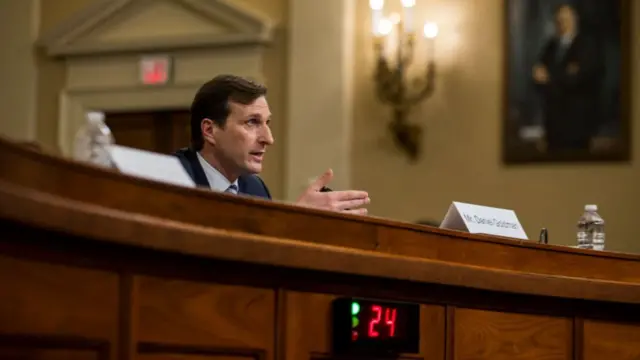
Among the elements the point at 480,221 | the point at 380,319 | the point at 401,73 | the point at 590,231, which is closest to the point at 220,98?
the point at 480,221

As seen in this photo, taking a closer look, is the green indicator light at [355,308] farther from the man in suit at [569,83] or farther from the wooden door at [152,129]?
the wooden door at [152,129]

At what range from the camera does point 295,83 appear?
19.0ft

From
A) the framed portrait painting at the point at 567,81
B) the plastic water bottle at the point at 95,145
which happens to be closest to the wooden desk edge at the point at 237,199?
the plastic water bottle at the point at 95,145

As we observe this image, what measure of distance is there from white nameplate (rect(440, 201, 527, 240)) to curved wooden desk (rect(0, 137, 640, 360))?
11 cm

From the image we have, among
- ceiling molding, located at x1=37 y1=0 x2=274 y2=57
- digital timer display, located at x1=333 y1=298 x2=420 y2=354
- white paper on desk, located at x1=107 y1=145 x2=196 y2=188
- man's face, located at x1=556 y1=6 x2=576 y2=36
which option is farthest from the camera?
ceiling molding, located at x1=37 y1=0 x2=274 y2=57

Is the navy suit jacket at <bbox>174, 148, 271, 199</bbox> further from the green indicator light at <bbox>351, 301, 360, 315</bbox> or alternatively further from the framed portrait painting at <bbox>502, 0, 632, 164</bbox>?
the framed portrait painting at <bbox>502, 0, 632, 164</bbox>

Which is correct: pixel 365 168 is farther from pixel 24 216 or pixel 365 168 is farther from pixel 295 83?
pixel 24 216

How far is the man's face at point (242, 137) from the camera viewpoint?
2.98 metres

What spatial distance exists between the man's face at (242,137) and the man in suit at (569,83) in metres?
2.50

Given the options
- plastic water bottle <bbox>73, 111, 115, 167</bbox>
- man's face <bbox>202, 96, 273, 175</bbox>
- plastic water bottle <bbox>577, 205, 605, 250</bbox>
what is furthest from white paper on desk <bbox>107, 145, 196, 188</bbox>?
plastic water bottle <bbox>577, 205, 605, 250</bbox>

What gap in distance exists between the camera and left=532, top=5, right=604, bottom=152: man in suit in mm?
5164

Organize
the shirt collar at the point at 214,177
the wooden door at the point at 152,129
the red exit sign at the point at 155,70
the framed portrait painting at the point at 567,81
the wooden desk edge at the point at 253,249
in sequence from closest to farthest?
the wooden desk edge at the point at 253,249 < the shirt collar at the point at 214,177 < the framed portrait painting at the point at 567,81 < the red exit sign at the point at 155,70 < the wooden door at the point at 152,129

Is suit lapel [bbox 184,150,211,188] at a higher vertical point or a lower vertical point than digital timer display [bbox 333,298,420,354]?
higher

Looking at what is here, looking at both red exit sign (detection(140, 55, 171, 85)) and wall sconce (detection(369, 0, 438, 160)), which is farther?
red exit sign (detection(140, 55, 171, 85))
